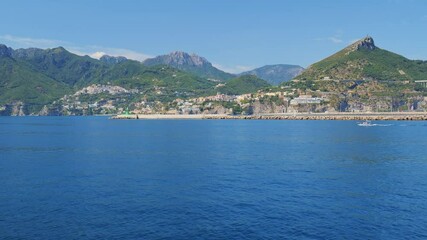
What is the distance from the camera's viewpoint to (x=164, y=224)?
3894 cm

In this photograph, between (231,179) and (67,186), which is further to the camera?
(231,179)

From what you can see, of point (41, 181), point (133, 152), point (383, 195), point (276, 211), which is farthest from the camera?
point (133, 152)

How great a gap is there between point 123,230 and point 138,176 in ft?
88.0

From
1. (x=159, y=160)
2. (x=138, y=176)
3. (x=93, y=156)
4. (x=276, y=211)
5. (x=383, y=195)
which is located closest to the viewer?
(x=276, y=211)

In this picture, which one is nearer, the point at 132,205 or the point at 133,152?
the point at 132,205

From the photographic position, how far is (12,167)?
7275cm

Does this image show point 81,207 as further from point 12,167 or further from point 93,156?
point 93,156

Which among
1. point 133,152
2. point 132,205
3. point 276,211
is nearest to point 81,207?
point 132,205

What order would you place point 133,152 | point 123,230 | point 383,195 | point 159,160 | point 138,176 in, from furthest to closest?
point 133,152 → point 159,160 → point 138,176 → point 383,195 → point 123,230

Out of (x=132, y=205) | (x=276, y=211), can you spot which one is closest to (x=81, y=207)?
(x=132, y=205)

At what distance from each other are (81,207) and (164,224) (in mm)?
11771

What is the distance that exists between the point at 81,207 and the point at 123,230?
10.1 meters

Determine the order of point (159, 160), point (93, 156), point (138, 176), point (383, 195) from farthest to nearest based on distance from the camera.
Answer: point (93, 156) < point (159, 160) < point (138, 176) < point (383, 195)

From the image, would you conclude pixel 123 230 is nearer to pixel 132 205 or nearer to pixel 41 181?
pixel 132 205
